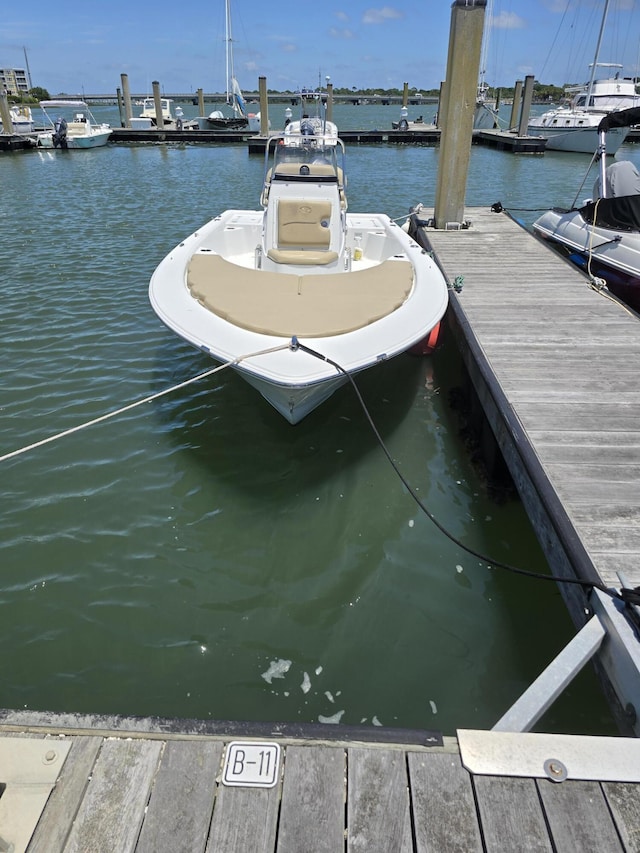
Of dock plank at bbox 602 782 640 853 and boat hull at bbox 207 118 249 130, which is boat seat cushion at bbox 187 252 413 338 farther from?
boat hull at bbox 207 118 249 130

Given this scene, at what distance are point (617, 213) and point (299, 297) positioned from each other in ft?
16.0

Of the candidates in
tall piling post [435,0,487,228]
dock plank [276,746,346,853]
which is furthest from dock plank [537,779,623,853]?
tall piling post [435,0,487,228]

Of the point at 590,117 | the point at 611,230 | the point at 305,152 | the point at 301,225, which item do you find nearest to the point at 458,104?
the point at 305,152

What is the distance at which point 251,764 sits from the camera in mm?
1907

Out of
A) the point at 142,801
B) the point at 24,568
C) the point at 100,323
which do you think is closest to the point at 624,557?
the point at 142,801

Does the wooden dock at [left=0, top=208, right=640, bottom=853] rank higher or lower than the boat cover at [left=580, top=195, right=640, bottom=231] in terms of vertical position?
lower

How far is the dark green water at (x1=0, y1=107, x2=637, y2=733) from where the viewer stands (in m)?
2.98

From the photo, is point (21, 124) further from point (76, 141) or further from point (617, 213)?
point (617, 213)

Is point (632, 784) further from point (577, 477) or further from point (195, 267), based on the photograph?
point (195, 267)

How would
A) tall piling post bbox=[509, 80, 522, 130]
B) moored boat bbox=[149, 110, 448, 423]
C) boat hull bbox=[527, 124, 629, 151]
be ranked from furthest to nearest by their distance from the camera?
tall piling post bbox=[509, 80, 522, 130], boat hull bbox=[527, 124, 629, 151], moored boat bbox=[149, 110, 448, 423]

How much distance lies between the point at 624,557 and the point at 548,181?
21105 millimetres

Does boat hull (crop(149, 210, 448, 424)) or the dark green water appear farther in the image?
boat hull (crop(149, 210, 448, 424))

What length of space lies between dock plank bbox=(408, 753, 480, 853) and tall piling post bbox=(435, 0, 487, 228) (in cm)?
827

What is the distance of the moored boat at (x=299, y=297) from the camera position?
4027 mm
